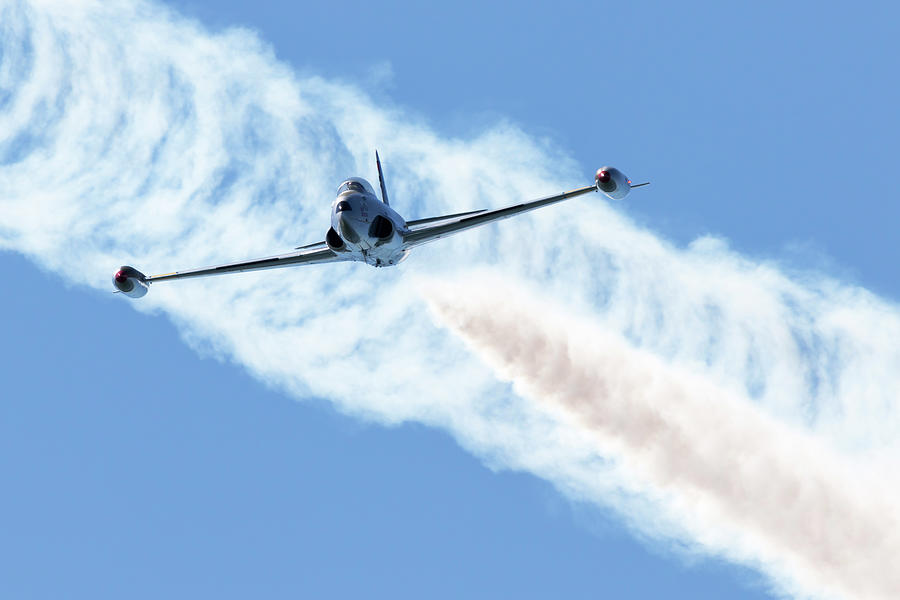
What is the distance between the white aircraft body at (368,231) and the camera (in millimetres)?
81812

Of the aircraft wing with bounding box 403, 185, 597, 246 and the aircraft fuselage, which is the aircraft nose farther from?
the aircraft wing with bounding box 403, 185, 597, 246

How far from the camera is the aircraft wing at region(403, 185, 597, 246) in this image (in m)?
83.4

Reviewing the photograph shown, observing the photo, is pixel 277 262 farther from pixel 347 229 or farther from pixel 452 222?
pixel 452 222

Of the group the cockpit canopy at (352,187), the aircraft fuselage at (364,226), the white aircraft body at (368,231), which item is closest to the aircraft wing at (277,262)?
the white aircraft body at (368,231)

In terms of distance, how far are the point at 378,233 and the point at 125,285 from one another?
18182mm

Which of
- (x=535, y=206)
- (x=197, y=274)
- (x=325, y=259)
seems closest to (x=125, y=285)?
(x=197, y=274)

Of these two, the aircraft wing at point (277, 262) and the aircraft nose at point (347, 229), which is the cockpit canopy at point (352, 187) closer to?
the aircraft nose at point (347, 229)

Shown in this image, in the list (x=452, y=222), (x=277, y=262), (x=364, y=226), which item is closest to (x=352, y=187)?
(x=364, y=226)

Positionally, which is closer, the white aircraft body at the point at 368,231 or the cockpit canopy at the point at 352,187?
the white aircraft body at the point at 368,231

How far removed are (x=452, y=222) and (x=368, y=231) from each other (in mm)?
5756

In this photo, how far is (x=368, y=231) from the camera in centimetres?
8312

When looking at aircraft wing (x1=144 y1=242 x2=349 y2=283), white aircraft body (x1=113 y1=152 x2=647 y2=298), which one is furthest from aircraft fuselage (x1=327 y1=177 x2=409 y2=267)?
aircraft wing (x1=144 y1=242 x2=349 y2=283)

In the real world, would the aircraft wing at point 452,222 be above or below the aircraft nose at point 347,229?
above

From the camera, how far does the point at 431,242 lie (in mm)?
88062
